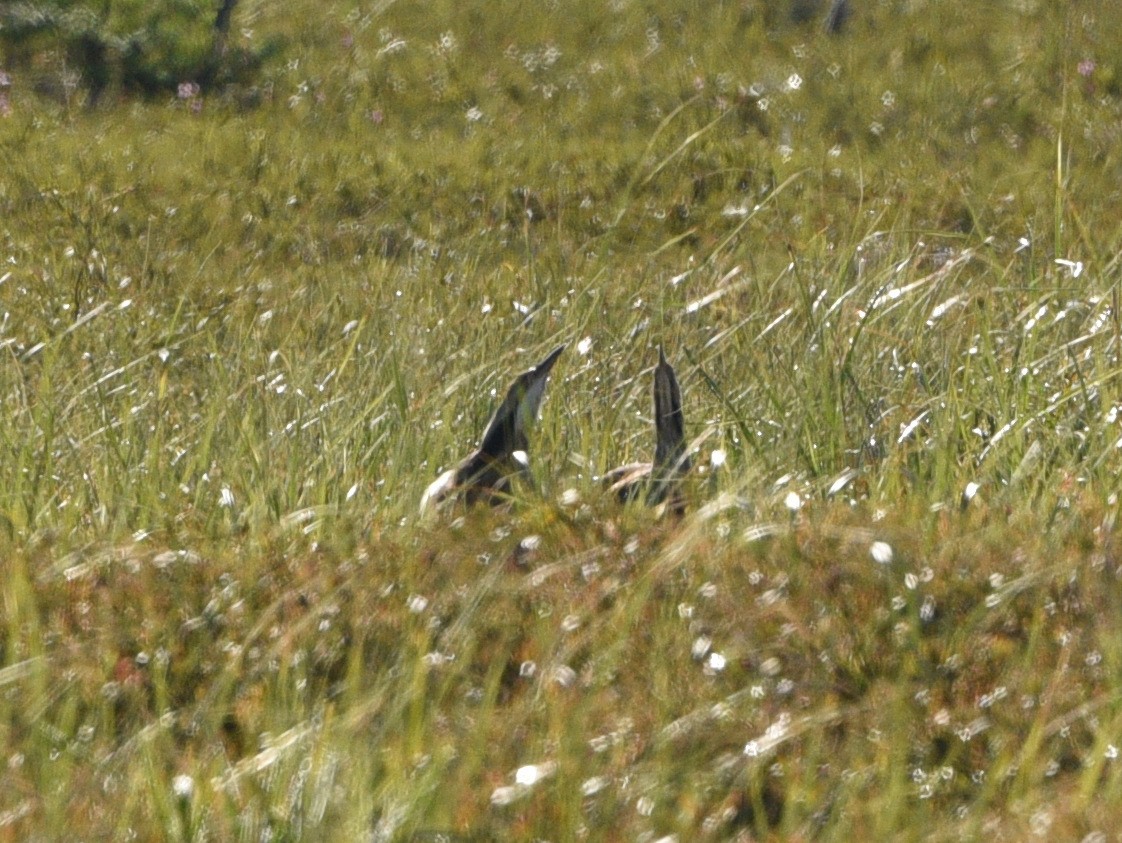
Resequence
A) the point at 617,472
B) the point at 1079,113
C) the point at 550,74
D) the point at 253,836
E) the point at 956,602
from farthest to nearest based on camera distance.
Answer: the point at 550,74, the point at 1079,113, the point at 617,472, the point at 956,602, the point at 253,836

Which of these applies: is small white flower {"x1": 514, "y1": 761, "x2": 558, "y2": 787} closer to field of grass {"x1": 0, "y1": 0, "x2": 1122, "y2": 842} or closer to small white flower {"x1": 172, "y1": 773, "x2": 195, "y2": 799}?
field of grass {"x1": 0, "y1": 0, "x2": 1122, "y2": 842}

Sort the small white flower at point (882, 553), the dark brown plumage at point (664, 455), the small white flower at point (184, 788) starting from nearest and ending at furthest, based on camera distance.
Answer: the small white flower at point (184, 788) < the small white flower at point (882, 553) < the dark brown plumage at point (664, 455)

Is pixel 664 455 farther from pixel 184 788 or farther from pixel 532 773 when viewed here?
pixel 184 788

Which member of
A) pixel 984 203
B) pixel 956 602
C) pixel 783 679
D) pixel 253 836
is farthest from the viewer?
pixel 984 203

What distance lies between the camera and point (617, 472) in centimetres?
432

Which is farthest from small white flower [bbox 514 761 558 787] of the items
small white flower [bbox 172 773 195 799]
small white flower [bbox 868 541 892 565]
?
small white flower [bbox 868 541 892 565]

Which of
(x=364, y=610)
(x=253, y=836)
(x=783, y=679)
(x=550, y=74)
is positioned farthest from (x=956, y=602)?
(x=550, y=74)

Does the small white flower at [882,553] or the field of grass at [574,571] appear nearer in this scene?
the field of grass at [574,571]

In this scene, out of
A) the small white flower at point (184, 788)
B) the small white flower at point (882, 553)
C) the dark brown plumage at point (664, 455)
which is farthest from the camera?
the dark brown plumage at point (664, 455)

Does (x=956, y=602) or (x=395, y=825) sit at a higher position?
(x=395, y=825)

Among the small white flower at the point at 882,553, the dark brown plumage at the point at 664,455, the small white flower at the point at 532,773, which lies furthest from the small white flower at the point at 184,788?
the dark brown plumage at the point at 664,455

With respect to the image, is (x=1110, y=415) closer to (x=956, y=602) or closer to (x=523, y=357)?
(x=956, y=602)

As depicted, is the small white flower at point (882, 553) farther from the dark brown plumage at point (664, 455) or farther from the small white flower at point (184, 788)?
the small white flower at point (184, 788)

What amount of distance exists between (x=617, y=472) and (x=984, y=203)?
643cm
